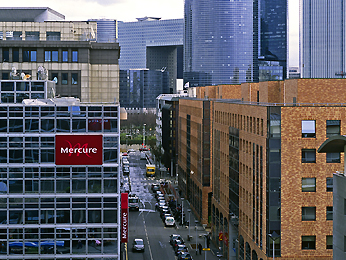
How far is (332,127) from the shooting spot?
201 feet

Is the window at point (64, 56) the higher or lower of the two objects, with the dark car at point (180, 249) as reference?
higher

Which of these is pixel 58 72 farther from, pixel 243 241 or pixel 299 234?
pixel 299 234

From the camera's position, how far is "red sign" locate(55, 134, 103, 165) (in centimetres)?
5603

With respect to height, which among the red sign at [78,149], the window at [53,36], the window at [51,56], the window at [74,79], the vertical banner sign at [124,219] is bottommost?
the vertical banner sign at [124,219]

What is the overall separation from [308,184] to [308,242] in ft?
19.2

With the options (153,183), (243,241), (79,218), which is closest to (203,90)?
(153,183)

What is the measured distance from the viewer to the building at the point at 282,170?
2415 inches

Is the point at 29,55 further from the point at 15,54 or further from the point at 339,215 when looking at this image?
the point at 339,215

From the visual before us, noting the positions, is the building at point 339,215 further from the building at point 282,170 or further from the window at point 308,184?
the window at point 308,184

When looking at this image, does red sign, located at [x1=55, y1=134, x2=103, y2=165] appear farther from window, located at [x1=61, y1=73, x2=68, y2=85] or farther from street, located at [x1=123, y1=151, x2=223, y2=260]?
street, located at [x1=123, y1=151, x2=223, y2=260]

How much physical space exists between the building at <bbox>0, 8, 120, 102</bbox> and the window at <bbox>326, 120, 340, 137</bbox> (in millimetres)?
33763

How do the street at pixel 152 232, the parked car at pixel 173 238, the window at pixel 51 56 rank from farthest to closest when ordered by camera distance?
the parked car at pixel 173 238
the street at pixel 152 232
the window at pixel 51 56

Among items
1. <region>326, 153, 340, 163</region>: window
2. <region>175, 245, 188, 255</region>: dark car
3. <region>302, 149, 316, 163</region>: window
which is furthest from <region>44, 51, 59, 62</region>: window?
<region>326, 153, 340, 163</region>: window

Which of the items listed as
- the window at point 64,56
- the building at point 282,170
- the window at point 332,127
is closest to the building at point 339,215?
the building at point 282,170
